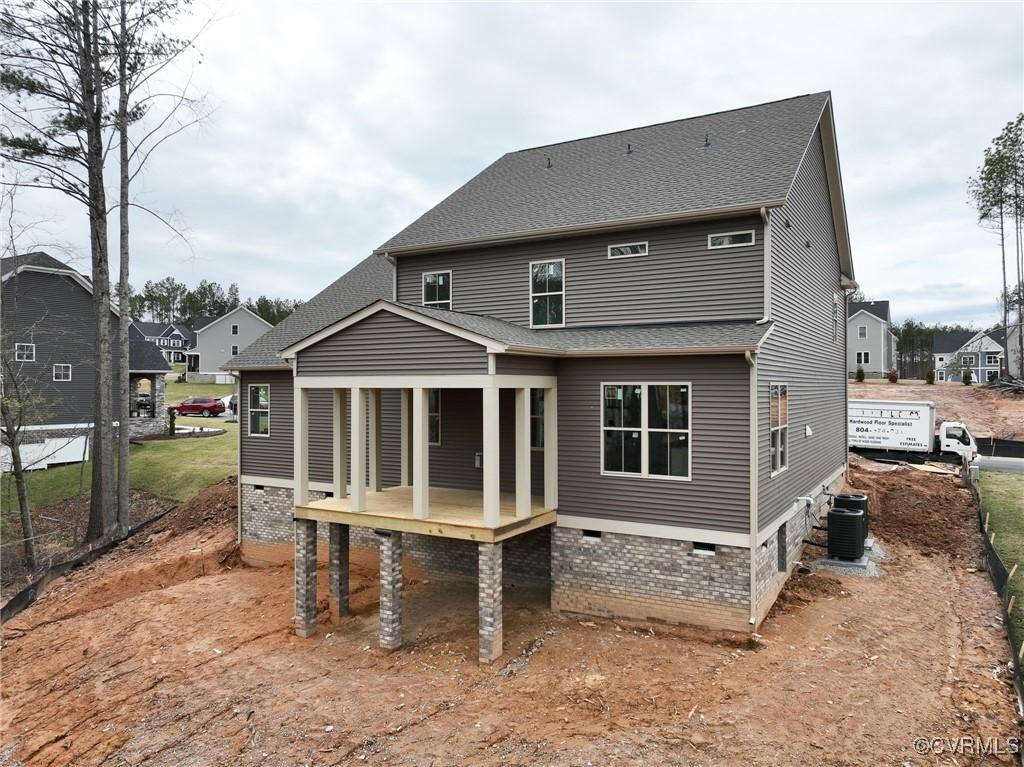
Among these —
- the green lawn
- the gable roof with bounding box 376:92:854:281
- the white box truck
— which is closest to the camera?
the gable roof with bounding box 376:92:854:281

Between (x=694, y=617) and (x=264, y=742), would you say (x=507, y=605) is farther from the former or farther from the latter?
(x=264, y=742)

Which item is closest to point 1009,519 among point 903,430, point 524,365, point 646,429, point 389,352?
point 903,430

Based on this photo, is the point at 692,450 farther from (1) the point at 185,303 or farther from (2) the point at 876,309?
(1) the point at 185,303

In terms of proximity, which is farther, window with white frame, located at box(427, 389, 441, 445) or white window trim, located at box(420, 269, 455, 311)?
white window trim, located at box(420, 269, 455, 311)

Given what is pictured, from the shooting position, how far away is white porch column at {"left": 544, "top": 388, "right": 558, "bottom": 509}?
10633 mm

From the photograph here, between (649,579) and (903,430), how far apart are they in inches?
858

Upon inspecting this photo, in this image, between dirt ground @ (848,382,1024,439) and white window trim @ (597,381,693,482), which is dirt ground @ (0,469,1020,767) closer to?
white window trim @ (597,381,693,482)

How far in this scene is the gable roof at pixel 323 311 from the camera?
15.2 meters

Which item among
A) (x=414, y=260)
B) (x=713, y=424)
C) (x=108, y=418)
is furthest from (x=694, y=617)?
A: (x=108, y=418)

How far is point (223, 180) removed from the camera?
19.5 metres

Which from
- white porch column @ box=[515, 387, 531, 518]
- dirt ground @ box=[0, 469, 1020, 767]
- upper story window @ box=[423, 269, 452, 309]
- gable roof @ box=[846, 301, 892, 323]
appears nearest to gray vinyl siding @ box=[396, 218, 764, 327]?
upper story window @ box=[423, 269, 452, 309]

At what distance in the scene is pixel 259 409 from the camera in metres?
15.2

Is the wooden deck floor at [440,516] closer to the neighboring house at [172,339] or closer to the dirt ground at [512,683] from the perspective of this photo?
the dirt ground at [512,683]

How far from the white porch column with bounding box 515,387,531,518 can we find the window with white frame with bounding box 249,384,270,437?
26.5ft
